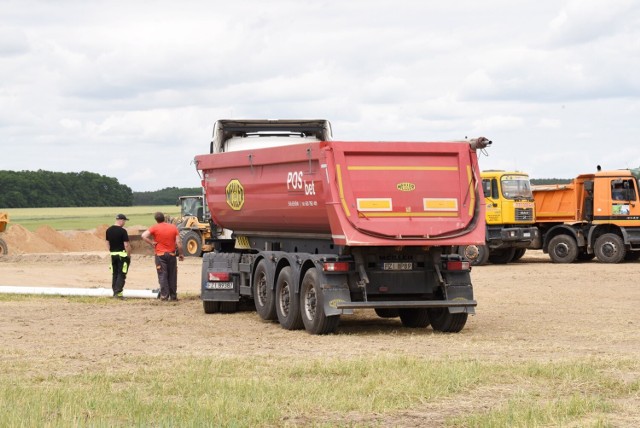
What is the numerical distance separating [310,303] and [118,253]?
7.77 meters

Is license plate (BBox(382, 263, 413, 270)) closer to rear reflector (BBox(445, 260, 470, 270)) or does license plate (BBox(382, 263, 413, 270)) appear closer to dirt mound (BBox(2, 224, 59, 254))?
rear reflector (BBox(445, 260, 470, 270))

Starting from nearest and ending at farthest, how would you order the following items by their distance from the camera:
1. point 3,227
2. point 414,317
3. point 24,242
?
point 414,317, point 3,227, point 24,242

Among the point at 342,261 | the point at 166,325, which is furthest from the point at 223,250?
the point at 342,261

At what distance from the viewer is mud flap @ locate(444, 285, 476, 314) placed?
17.5 m

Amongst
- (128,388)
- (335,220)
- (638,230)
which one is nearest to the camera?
(128,388)

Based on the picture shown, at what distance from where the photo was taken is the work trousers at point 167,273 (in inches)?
920

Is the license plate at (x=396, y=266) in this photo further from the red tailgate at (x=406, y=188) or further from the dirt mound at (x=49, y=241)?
the dirt mound at (x=49, y=241)

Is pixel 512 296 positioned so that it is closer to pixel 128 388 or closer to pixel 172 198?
pixel 128 388

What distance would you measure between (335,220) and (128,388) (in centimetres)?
566

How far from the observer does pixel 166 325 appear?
62.1 ft

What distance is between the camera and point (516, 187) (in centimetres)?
3669

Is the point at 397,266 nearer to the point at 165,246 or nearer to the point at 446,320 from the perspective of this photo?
the point at 446,320

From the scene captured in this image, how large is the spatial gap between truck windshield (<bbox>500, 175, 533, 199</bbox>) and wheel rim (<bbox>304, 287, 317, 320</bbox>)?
775 inches

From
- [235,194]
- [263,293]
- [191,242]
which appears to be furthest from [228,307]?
[191,242]
